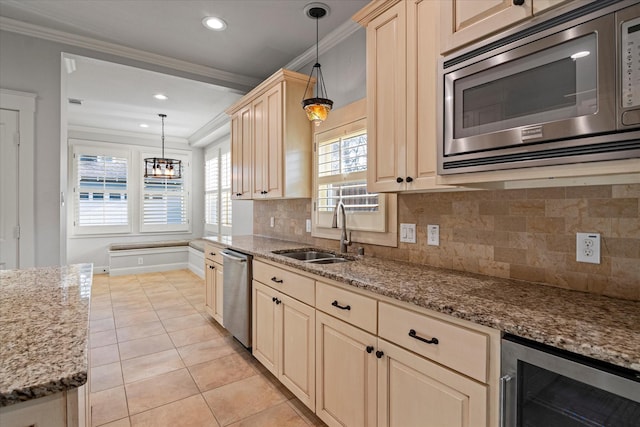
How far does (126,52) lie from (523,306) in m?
3.88

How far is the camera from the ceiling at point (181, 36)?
2.55 m

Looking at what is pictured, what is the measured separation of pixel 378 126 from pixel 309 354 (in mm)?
1412

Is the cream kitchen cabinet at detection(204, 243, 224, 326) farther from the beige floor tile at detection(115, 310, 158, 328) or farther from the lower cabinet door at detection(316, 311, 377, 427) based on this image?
the lower cabinet door at detection(316, 311, 377, 427)

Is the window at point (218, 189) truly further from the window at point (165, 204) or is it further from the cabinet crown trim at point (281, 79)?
the cabinet crown trim at point (281, 79)

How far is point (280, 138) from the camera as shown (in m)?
3.01

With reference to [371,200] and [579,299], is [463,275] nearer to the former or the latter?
[579,299]

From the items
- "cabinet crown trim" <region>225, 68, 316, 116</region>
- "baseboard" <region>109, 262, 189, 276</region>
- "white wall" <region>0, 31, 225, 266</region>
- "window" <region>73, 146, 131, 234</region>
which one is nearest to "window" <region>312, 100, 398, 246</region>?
"cabinet crown trim" <region>225, 68, 316, 116</region>

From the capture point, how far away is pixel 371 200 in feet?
7.81

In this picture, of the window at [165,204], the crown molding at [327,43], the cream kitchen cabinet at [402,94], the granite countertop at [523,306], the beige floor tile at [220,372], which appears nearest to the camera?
the granite countertop at [523,306]

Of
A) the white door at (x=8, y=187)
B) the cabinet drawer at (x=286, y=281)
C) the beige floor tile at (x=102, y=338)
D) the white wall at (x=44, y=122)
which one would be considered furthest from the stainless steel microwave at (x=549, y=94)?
A: the beige floor tile at (x=102, y=338)

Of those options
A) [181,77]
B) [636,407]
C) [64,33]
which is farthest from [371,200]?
[64,33]

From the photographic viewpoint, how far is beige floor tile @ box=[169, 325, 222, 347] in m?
3.22

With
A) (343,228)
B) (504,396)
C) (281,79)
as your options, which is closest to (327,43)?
(281,79)

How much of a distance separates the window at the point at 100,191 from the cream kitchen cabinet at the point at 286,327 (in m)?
5.26
